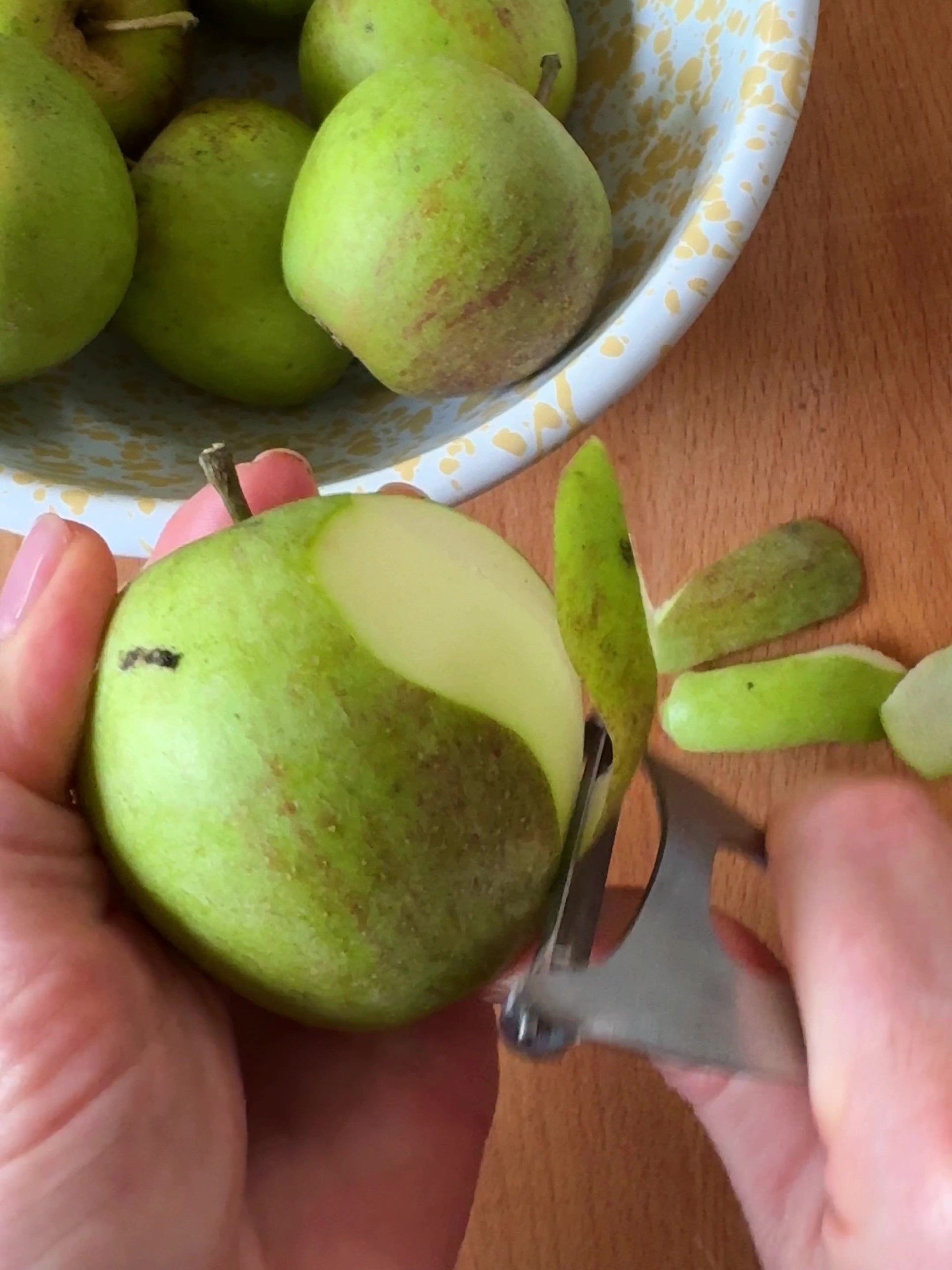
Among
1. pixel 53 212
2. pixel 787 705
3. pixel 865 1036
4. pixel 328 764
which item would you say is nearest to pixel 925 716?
pixel 787 705

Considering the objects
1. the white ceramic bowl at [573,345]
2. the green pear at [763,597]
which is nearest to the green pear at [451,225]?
the white ceramic bowl at [573,345]

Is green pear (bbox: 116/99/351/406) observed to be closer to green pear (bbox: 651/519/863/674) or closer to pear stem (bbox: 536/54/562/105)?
pear stem (bbox: 536/54/562/105)

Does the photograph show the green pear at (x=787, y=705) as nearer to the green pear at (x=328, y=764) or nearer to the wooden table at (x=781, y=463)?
the wooden table at (x=781, y=463)

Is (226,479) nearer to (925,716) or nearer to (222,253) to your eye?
(222,253)

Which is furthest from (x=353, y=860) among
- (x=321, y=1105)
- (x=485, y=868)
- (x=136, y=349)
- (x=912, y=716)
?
(x=136, y=349)

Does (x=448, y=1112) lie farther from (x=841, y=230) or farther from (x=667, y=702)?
(x=841, y=230)
